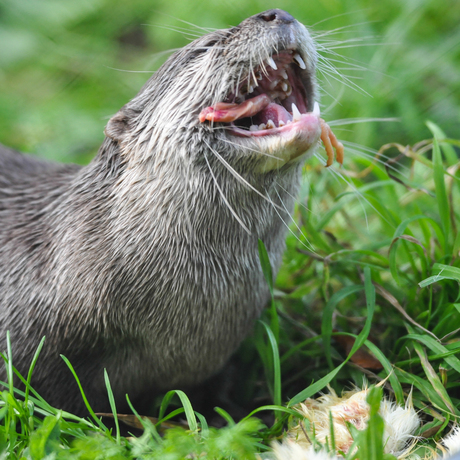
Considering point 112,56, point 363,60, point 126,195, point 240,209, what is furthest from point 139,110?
point 112,56

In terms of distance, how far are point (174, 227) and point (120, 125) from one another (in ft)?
1.34

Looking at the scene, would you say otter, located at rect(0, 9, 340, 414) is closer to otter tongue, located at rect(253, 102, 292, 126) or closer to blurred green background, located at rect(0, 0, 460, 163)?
→ otter tongue, located at rect(253, 102, 292, 126)

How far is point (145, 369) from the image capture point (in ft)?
6.34

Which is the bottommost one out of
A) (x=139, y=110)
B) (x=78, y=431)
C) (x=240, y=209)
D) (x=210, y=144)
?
(x=78, y=431)

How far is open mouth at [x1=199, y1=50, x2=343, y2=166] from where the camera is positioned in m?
1.59

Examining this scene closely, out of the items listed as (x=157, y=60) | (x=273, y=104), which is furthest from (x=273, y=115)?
(x=157, y=60)

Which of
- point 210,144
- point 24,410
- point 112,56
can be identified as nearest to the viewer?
point 24,410

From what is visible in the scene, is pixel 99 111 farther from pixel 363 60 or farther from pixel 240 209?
pixel 240 209

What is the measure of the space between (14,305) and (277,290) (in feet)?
3.56

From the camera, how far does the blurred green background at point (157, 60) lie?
11.5 feet

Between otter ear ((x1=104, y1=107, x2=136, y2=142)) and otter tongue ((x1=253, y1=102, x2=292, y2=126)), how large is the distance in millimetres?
439

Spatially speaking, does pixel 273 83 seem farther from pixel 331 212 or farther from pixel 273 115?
pixel 331 212

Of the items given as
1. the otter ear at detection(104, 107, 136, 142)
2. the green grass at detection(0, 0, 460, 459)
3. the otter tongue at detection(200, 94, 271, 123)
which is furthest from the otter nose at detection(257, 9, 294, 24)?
the otter ear at detection(104, 107, 136, 142)

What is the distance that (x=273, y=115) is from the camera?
1682 mm
